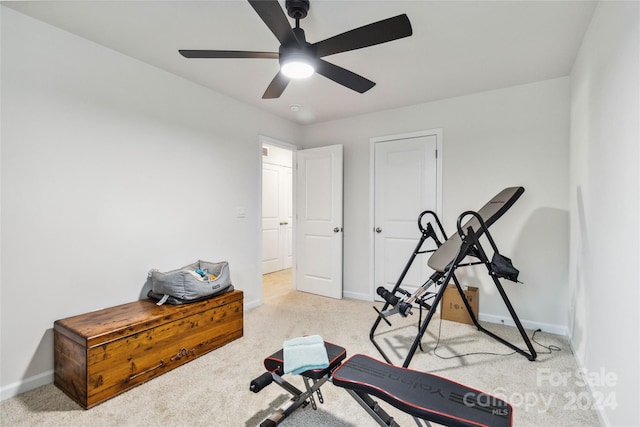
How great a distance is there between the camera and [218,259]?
3320 millimetres

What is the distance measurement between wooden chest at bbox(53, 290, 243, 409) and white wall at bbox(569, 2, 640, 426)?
2.59 meters

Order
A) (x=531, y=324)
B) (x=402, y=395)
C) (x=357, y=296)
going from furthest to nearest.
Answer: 1. (x=357, y=296)
2. (x=531, y=324)
3. (x=402, y=395)

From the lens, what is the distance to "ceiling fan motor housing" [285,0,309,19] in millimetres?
1785

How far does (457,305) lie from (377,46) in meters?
2.59

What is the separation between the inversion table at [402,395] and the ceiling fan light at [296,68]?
168 centimetres

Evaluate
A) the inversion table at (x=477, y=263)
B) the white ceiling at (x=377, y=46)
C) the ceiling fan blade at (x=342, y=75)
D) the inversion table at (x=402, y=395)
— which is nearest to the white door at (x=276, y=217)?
the white ceiling at (x=377, y=46)

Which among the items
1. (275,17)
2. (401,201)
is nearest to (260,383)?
(275,17)

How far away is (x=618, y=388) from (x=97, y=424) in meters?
2.72

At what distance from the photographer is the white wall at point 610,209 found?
4.38ft

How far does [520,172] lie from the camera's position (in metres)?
3.10

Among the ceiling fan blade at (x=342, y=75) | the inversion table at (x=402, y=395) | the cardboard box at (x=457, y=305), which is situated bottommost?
the cardboard box at (x=457, y=305)

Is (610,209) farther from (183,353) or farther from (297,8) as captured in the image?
(183,353)

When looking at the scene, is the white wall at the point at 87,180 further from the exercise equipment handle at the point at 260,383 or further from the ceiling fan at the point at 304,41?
the exercise equipment handle at the point at 260,383

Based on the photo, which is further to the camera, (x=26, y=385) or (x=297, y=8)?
(x=26, y=385)
